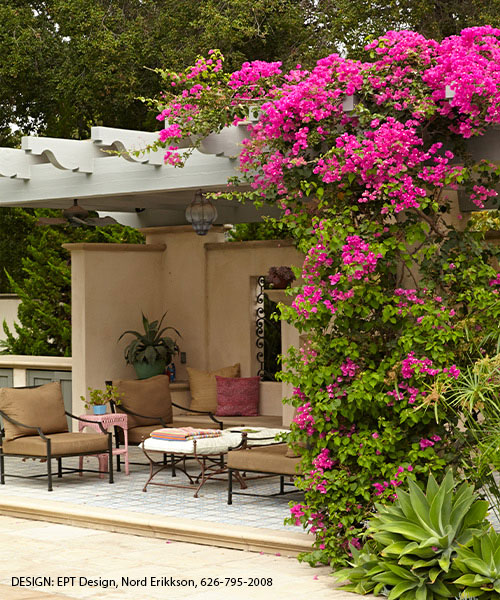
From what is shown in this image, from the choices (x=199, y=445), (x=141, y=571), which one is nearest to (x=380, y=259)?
(x=141, y=571)

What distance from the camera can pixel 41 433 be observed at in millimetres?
9555

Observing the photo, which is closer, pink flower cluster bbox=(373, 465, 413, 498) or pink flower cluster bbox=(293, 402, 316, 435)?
pink flower cluster bbox=(373, 465, 413, 498)

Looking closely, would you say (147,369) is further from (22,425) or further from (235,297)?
(22,425)

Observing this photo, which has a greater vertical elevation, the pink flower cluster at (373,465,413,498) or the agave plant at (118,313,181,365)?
the agave plant at (118,313,181,365)

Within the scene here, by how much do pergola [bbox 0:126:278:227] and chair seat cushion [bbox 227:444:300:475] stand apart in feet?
7.28

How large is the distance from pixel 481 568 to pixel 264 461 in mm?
2862

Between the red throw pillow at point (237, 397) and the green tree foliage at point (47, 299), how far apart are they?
461cm

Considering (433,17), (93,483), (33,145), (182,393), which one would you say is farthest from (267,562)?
(433,17)

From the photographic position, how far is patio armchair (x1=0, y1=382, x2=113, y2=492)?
960 centimetres

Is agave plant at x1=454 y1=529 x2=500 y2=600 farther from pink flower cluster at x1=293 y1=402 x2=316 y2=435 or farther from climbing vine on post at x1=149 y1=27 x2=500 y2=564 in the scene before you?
pink flower cluster at x1=293 y1=402 x2=316 y2=435

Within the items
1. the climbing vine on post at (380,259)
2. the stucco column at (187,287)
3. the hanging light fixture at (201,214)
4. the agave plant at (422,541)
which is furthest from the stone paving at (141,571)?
the stucco column at (187,287)

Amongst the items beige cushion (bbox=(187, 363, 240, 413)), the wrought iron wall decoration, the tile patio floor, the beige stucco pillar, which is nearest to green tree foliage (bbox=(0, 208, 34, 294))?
the beige stucco pillar

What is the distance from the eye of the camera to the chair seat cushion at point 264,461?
834 cm

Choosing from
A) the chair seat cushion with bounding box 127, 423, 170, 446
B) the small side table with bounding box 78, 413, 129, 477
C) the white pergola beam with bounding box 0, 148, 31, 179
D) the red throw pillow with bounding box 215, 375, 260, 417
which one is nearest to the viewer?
the white pergola beam with bounding box 0, 148, 31, 179
